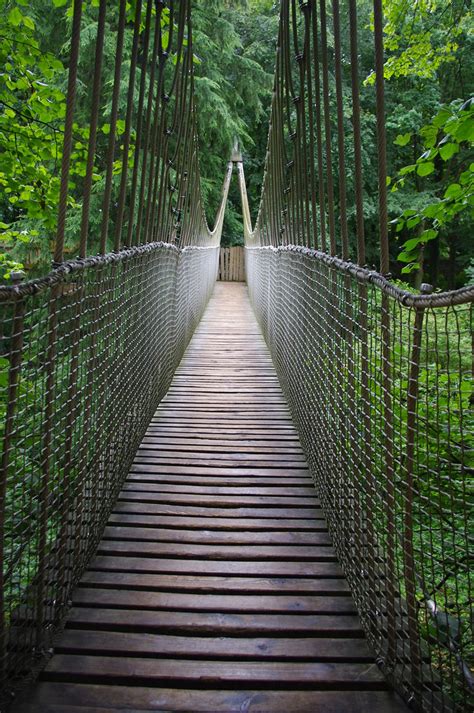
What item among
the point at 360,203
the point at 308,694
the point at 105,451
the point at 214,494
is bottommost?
the point at 308,694

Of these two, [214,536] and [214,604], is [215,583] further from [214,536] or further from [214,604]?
[214,536]

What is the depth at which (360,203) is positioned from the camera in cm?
154

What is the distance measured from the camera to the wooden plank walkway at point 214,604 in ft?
3.87

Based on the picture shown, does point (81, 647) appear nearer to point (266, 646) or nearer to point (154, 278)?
point (266, 646)

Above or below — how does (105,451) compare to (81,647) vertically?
above

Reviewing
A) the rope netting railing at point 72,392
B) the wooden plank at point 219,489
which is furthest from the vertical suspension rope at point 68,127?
the wooden plank at point 219,489

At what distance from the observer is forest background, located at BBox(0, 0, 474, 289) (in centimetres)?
215

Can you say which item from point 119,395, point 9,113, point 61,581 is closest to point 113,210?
point 9,113

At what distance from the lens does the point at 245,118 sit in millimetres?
13516

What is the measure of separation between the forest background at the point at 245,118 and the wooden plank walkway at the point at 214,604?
83 centimetres

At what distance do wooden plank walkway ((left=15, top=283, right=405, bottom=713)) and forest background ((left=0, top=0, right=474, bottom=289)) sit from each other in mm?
830

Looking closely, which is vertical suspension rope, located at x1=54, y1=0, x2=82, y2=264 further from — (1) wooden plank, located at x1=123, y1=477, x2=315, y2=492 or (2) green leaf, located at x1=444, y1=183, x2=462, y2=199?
(2) green leaf, located at x1=444, y1=183, x2=462, y2=199

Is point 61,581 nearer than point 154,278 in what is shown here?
Yes

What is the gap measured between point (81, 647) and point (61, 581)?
157 mm
